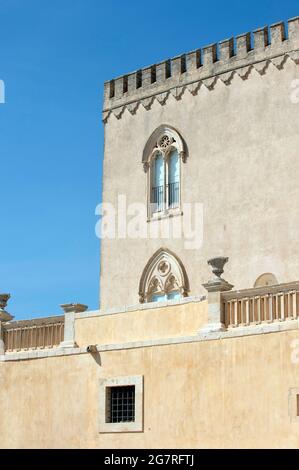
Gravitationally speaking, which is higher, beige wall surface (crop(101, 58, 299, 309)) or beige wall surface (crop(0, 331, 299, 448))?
beige wall surface (crop(101, 58, 299, 309))

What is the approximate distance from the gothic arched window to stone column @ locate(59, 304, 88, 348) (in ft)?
21.0

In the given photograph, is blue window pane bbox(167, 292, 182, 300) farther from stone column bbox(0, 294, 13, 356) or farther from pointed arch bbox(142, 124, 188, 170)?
stone column bbox(0, 294, 13, 356)

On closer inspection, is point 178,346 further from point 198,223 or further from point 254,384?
point 198,223

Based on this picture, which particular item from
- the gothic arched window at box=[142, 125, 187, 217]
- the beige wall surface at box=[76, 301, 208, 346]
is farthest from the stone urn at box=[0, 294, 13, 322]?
the gothic arched window at box=[142, 125, 187, 217]

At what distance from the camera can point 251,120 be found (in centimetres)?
2442

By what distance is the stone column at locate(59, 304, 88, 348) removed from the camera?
65.8 feet

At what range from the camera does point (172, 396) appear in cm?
1767

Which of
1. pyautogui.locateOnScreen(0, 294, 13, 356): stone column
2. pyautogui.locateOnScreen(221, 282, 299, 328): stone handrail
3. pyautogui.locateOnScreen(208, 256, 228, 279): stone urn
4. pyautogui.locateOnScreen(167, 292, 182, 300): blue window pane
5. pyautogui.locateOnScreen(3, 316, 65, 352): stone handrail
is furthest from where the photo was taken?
pyautogui.locateOnScreen(167, 292, 182, 300): blue window pane

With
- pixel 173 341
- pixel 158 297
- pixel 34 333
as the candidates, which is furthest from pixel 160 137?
Answer: pixel 173 341

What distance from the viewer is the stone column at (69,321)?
65.8 ft

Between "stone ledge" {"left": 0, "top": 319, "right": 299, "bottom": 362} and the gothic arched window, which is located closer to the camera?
"stone ledge" {"left": 0, "top": 319, "right": 299, "bottom": 362}

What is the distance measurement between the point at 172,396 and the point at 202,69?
1116 cm

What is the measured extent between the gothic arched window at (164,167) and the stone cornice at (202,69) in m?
1.10

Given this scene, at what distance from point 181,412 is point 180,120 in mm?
10878
